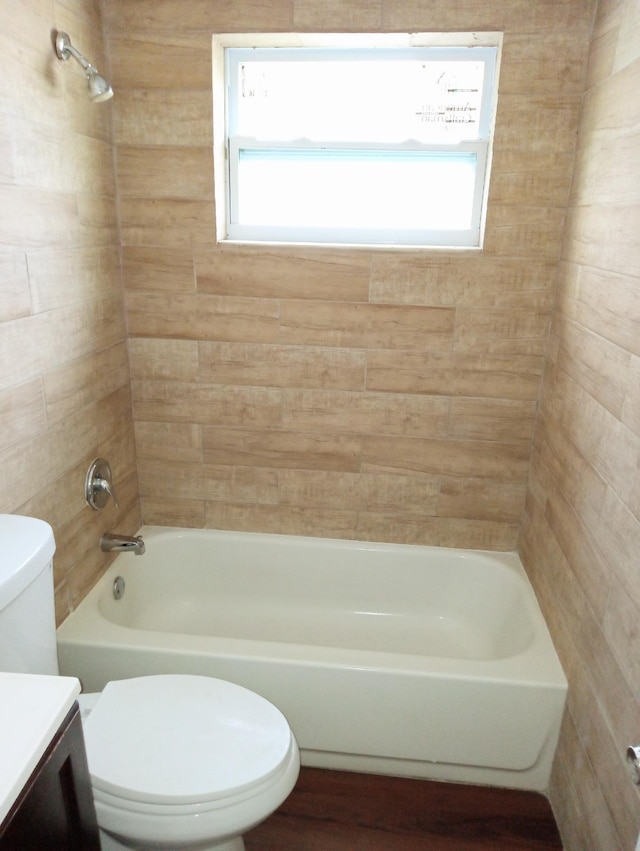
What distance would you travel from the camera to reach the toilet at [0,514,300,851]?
1230 millimetres

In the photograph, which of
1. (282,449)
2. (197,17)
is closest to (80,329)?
(282,449)

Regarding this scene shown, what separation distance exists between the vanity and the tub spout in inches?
45.5

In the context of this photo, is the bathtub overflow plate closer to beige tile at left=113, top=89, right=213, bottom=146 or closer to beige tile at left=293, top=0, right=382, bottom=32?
beige tile at left=113, top=89, right=213, bottom=146

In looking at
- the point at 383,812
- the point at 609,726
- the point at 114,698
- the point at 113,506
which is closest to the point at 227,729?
the point at 114,698

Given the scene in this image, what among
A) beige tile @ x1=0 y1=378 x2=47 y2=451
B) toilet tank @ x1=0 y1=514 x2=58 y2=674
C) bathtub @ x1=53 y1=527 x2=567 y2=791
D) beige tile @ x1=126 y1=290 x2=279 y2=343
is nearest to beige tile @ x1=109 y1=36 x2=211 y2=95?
beige tile @ x1=126 y1=290 x2=279 y2=343

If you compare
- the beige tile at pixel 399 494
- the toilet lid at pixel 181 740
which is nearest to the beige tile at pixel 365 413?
the beige tile at pixel 399 494

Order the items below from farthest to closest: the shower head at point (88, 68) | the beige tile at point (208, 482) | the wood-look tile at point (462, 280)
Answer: the beige tile at point (208, 482)
the wood-look tile at point (462, 280)
the shower head at point (88, 68)

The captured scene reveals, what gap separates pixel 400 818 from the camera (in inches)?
67.5

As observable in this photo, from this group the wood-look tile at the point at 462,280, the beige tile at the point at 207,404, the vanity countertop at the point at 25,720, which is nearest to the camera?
the vanity countertop at the point at 25,720

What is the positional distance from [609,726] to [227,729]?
2.86 ft

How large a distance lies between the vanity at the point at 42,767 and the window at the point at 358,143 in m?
1.72

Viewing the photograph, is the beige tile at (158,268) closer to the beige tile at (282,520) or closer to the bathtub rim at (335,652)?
the beige tile at (282,520)

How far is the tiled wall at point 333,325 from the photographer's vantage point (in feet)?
6.28

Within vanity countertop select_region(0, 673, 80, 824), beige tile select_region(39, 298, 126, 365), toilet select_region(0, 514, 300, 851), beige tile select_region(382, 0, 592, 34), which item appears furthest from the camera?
beige tile select_region(382, 0, 592, 34)
